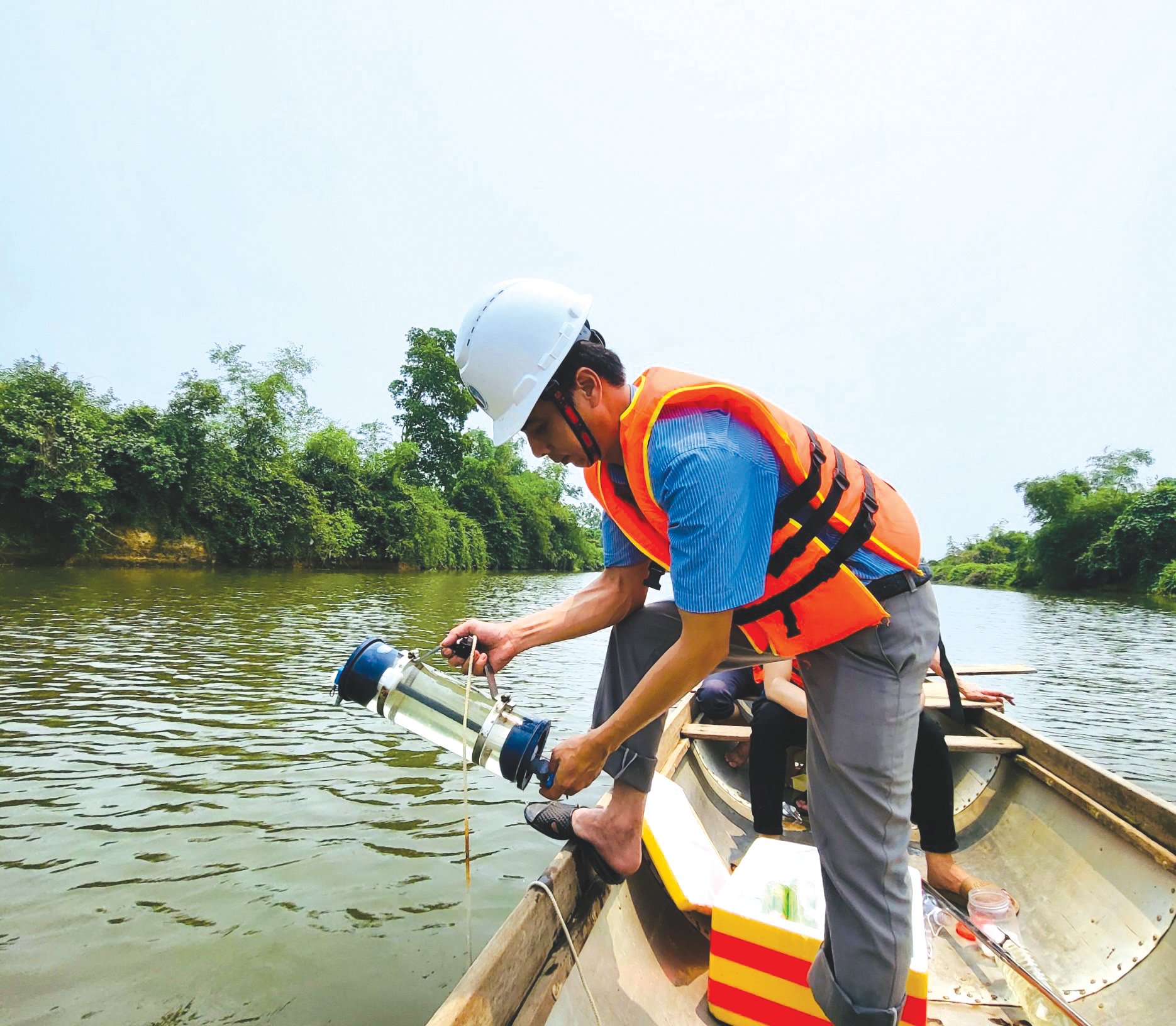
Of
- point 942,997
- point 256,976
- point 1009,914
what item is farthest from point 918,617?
point 256,976

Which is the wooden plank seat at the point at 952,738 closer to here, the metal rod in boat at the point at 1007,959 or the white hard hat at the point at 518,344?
the metal rod in boat at the point at 1007,959

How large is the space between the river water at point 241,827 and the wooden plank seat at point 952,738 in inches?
44.3

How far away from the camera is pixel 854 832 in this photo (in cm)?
169

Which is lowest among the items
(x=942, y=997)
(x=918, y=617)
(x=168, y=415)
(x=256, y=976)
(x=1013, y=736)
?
(x=256, y=976)

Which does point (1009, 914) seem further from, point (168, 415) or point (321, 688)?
point (168, 415)

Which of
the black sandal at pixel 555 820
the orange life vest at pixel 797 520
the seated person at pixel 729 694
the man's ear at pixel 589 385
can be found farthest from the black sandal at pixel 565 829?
the seated person at pixel 729 694

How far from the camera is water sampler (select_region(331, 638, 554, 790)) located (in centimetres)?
210

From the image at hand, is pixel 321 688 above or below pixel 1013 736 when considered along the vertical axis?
below

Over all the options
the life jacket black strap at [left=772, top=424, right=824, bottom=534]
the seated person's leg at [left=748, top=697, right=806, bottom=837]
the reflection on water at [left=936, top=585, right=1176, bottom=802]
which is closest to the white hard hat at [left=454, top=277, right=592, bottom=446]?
the life jacket black strap at [left=772, top=424, right=824, bottom=534]

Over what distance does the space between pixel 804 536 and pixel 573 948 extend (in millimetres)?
1272

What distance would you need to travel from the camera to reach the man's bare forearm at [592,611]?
2295mm

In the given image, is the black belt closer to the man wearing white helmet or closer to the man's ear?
the man wearing white helmet

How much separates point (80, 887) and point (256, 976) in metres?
1.25

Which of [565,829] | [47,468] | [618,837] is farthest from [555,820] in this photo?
[47,468]
